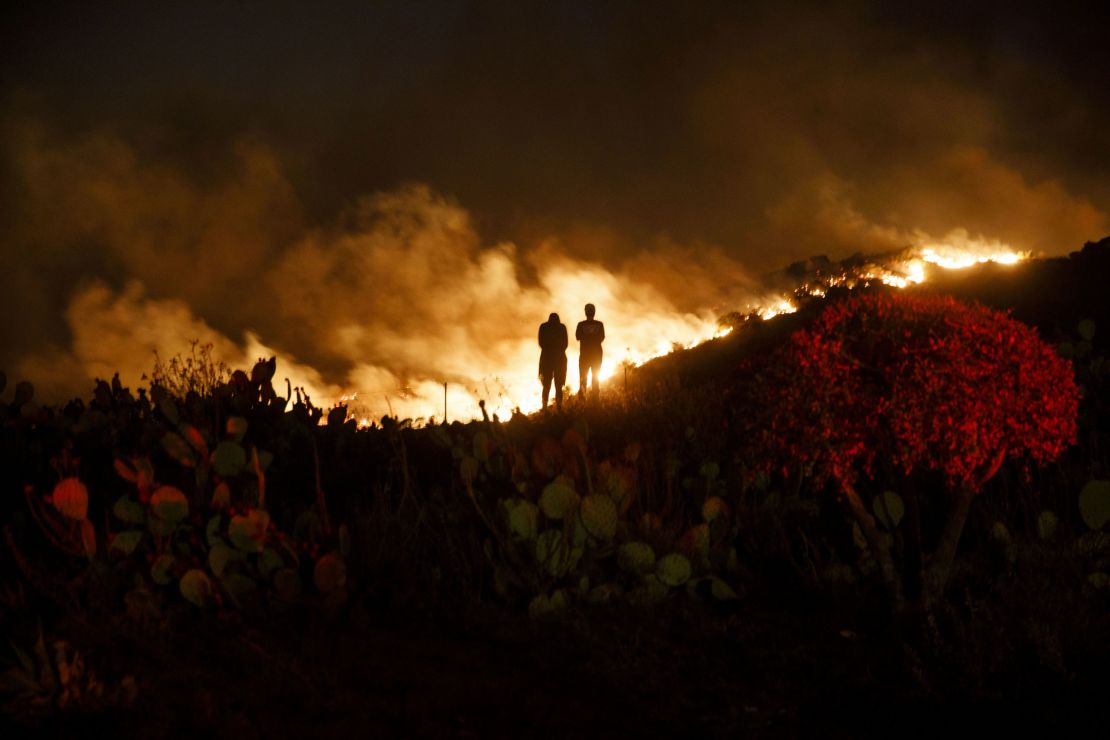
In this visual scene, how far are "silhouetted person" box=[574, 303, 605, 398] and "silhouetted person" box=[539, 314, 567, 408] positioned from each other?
13.7 inches

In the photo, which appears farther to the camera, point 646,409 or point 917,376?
point 646,409

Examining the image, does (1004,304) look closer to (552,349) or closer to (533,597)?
(552,349)

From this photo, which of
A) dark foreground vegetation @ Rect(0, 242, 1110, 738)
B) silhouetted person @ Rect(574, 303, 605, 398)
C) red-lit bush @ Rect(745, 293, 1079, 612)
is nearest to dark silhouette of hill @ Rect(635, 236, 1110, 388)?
silhouetted person @ Rect(574, 303, 605, 398)

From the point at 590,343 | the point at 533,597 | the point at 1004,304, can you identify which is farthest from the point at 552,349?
the point at 533,597

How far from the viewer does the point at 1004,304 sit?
14.6 metres

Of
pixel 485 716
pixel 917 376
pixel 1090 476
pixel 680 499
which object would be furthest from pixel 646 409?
pixel 485 716

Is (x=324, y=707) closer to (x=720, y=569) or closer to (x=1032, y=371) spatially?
(x=720, y=569)

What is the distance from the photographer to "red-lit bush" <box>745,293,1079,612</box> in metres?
4.16

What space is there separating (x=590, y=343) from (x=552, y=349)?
0.71 meters

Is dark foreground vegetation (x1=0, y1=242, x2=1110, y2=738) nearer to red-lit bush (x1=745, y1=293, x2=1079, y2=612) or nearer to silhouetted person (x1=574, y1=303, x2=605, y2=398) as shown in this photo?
red-lit bush (x1=745, y1=293, x2=1079, y2=612)

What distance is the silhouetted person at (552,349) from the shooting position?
14.6 metres

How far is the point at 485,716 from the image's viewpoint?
3.34m

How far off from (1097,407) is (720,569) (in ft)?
14.7

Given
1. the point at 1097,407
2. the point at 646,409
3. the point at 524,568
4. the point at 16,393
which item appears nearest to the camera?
the point at 524,568
